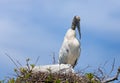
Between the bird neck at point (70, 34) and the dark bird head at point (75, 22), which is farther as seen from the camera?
the dark bird head at point (75, 22)

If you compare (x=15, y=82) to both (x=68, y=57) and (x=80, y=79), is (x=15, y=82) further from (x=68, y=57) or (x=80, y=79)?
(x=68, y=57)

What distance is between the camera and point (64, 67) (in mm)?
10633

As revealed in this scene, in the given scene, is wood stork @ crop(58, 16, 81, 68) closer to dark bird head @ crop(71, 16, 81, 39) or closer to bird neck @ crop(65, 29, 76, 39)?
bird neck @ crop(65, 29, 76, 39)

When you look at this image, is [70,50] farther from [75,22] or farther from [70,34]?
[75,22]

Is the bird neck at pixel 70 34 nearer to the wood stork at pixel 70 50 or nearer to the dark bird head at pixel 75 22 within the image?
the wood stork at pixel 70 50

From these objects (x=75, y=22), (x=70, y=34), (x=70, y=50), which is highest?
(x=75, y=22)

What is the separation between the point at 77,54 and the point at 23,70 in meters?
4.89

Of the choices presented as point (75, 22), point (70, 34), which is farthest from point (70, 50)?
point (75, 22)

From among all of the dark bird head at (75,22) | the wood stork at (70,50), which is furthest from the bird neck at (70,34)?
the dark bird head at (75,22)

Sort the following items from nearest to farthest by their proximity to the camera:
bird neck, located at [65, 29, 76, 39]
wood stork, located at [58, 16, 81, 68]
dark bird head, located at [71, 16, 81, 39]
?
wood stork, located at [58, 16, 81, 68]
bird neck, located at [65, 29, 76, 39]
dark bird head, located at [71, 16, 81, 39]

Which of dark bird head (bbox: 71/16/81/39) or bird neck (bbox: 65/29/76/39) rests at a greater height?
dark bird head (bbox: 71/16/81/39)

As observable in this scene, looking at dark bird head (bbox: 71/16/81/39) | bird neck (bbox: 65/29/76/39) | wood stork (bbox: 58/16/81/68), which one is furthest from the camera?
dark bird head (bbox: 71/16/81/39)

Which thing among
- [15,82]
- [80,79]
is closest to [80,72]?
[80,79]

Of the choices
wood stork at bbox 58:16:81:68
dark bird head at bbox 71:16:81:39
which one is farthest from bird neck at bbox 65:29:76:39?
dark bird head at bbox 71:16:81:39
